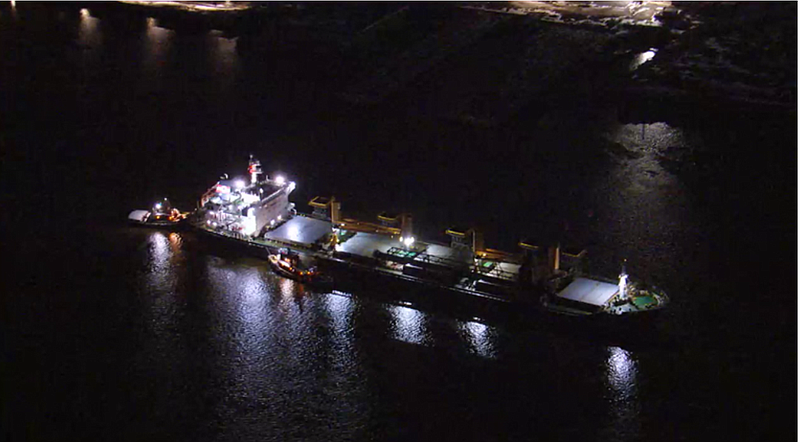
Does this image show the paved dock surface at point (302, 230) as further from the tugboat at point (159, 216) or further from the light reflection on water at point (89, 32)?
the light reflection on water at point (89, 32)

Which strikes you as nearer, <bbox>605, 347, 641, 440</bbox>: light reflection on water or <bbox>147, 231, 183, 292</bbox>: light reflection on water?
<bbox>605, 347, 641, 440</bbox>: light reflection on water

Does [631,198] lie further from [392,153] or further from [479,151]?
[392,153]

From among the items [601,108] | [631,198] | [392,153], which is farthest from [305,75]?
[631,198]

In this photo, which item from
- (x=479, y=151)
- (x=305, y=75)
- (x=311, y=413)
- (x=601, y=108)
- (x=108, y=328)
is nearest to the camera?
(x=311, y=413)

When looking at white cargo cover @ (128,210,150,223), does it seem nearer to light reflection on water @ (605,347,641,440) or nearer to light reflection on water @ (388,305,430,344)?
light reflection on water @ (388,305,430,344)

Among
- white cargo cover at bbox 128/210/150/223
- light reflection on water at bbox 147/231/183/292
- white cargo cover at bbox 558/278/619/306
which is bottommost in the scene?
light reflection on water at bbox 147/231/183/292

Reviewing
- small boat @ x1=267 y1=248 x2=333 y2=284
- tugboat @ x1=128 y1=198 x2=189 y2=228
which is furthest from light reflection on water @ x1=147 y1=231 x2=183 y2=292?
small boat @ x1=267 y1=248 x2=333 y2=284

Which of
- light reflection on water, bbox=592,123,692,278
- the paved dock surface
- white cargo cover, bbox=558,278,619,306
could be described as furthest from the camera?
the paved dock surface
